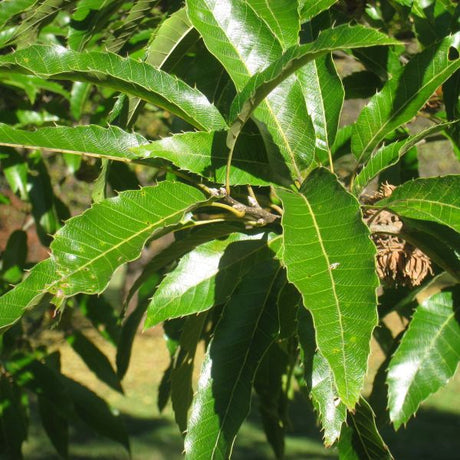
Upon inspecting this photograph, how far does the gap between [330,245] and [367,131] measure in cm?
42

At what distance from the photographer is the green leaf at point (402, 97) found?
1.34 m

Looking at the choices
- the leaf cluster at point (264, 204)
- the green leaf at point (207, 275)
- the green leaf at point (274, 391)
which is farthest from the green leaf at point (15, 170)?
the green leaf at point (207, 275)

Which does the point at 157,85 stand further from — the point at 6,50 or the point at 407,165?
the point at 6,50

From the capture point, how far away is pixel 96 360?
249cm

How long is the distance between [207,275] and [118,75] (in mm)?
394

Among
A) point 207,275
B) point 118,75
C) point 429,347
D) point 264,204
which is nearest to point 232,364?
point 207,275

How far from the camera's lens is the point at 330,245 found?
1.07 meters

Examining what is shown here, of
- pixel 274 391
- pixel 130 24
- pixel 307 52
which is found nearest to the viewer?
pixel 307 52

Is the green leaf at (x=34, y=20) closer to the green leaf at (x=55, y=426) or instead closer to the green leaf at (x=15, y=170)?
the green leaf at (x=15, y=170)

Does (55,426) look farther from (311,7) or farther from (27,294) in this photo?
(311,7)

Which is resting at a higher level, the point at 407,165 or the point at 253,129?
the point at 253,129

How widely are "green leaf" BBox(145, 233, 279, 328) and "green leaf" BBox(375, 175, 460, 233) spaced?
302 mm

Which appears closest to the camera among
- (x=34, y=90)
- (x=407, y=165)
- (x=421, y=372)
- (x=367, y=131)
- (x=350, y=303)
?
(x=350, y=303)

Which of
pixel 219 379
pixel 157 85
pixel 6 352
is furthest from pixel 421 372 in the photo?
pixel 6 352
